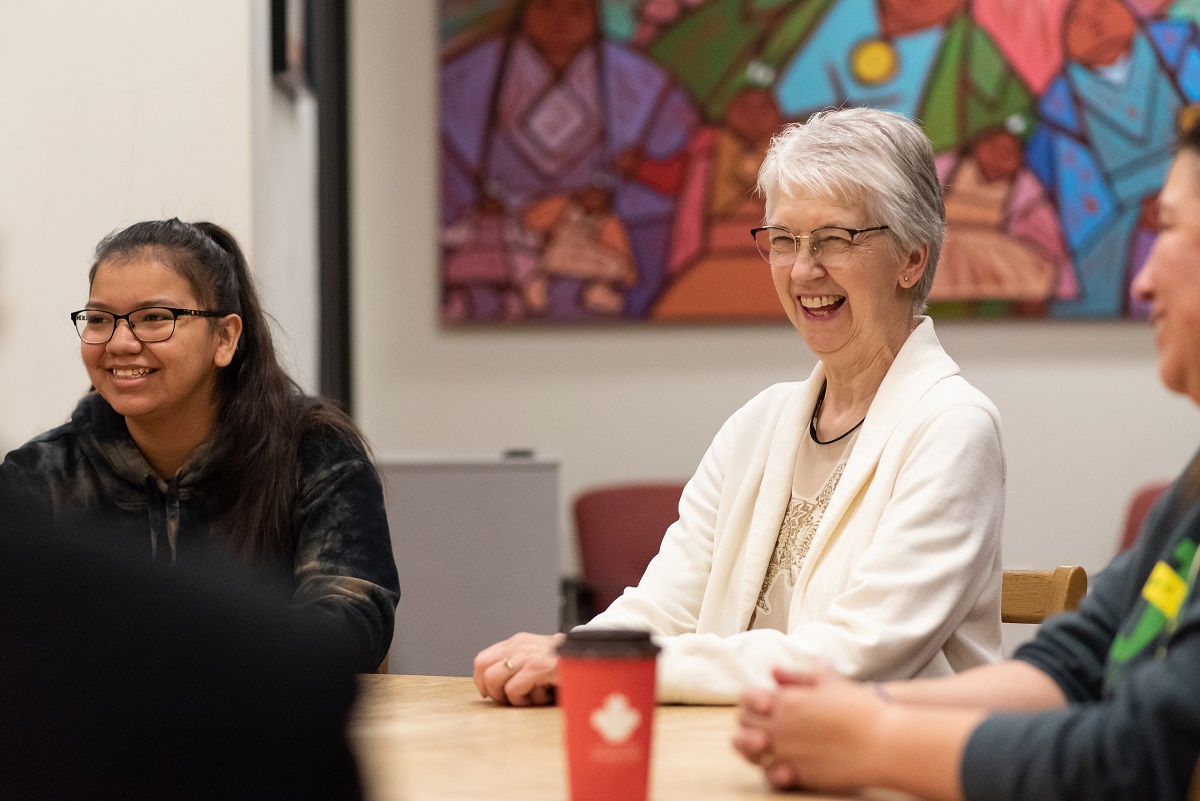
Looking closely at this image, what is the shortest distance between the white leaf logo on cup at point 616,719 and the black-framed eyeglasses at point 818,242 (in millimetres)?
1051

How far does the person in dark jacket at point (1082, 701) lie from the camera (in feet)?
3.32

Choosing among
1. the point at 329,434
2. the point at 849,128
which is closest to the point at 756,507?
the point at 849,128

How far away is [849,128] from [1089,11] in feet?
10.4

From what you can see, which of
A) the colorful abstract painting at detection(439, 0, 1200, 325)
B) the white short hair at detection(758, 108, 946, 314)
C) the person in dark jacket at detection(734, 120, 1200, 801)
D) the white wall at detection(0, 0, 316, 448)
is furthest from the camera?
the colorful abstract painting at detection(439, 0, 1200, 325)

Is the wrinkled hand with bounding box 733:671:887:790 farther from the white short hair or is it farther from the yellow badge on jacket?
the white short hair

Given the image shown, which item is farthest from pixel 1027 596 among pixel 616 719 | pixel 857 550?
pixel 616 719

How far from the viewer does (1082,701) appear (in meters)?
1.35

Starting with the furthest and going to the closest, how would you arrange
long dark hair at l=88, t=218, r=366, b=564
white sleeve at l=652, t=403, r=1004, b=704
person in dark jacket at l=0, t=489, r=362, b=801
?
long dark hair at l=88, t=218, r=366, b=564 < white sleeve at l=652, t=403, r=1004, b=704 < person in dark jacket at l=0, t=489, r=362, b=801

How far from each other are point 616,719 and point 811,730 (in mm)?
196

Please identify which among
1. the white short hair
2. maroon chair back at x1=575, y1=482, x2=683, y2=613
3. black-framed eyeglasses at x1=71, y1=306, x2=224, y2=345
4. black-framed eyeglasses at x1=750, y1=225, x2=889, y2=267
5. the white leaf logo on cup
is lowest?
maroon chair back at x1=575, y1=482, x2=683, y2=613

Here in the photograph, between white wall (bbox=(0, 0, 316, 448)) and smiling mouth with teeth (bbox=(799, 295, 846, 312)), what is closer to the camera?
smiling mouth with teeth (bbox=(799, 295, 846, 312))

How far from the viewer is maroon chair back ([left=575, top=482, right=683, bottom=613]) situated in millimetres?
4422

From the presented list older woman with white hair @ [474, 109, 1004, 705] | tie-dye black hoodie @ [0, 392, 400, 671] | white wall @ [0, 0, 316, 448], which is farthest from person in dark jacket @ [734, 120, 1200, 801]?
white wall @ [0, 0, 316, 448]

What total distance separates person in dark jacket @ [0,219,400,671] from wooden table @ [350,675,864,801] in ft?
1.55
